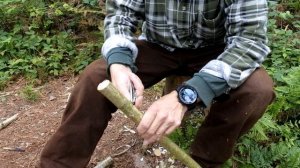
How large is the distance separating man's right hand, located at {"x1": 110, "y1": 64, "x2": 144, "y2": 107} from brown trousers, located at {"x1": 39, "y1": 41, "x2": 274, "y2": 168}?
0.18 metres

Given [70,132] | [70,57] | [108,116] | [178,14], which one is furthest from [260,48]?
[70,57]

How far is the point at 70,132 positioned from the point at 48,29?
3181 mm

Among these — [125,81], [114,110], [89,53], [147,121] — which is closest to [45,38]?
[89,53]

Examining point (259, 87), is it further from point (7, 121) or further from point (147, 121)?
point (7, 121)

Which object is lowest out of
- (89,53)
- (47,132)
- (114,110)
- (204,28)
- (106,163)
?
(47,132)

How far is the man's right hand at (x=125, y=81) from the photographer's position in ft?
7.90

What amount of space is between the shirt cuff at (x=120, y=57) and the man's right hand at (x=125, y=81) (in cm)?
3

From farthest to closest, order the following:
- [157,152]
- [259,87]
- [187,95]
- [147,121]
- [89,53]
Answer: [89,53], [157,152], [259,87], [187,95], [147,121]

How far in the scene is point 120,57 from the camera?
260 cm

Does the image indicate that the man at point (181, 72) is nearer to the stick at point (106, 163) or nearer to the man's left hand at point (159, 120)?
the man's left hand at point (159, 120)

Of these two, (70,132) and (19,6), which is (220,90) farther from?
(19,6)

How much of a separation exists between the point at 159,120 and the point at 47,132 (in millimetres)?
2096

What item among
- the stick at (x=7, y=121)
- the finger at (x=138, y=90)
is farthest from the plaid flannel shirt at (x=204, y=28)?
the stick at (x=7, y=121)

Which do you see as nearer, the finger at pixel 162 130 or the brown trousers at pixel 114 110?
the finger at pixel 162 130
